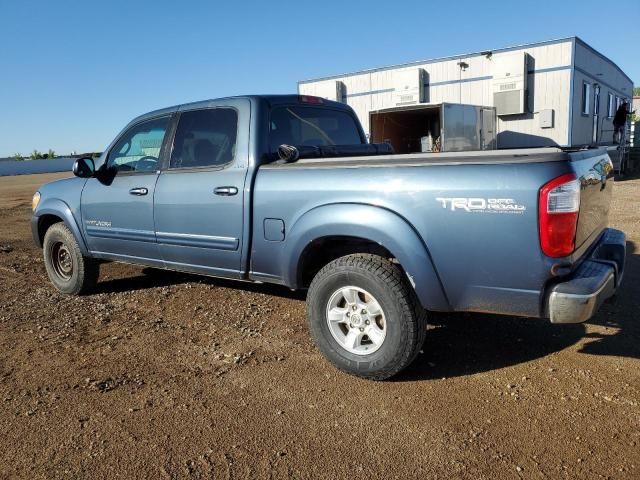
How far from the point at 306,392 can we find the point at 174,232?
6.16ft

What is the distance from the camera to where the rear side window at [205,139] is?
4207mm

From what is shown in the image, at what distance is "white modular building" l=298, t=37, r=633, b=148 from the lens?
1516cm

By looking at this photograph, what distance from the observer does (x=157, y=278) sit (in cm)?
617

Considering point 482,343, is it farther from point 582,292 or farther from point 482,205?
point 482,205

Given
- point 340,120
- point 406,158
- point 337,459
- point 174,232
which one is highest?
point 340,120

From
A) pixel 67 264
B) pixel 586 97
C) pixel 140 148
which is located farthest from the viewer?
pixel 586 97

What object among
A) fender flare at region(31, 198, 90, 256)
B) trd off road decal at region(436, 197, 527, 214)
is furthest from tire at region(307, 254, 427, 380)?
fender flare at region(31, 198, 90, 256)

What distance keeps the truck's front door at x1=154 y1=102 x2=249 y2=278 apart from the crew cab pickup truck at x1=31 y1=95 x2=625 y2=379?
0.01 metres

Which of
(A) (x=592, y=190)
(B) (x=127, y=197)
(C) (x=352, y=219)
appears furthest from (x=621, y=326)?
(B) (x=127, y=197)

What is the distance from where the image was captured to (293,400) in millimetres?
3207

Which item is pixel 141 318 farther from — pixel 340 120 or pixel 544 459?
pixel 544 459

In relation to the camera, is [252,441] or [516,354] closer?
[252,441]

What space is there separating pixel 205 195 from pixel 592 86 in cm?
1681

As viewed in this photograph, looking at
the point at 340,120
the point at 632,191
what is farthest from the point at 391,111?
the point at 340,120
